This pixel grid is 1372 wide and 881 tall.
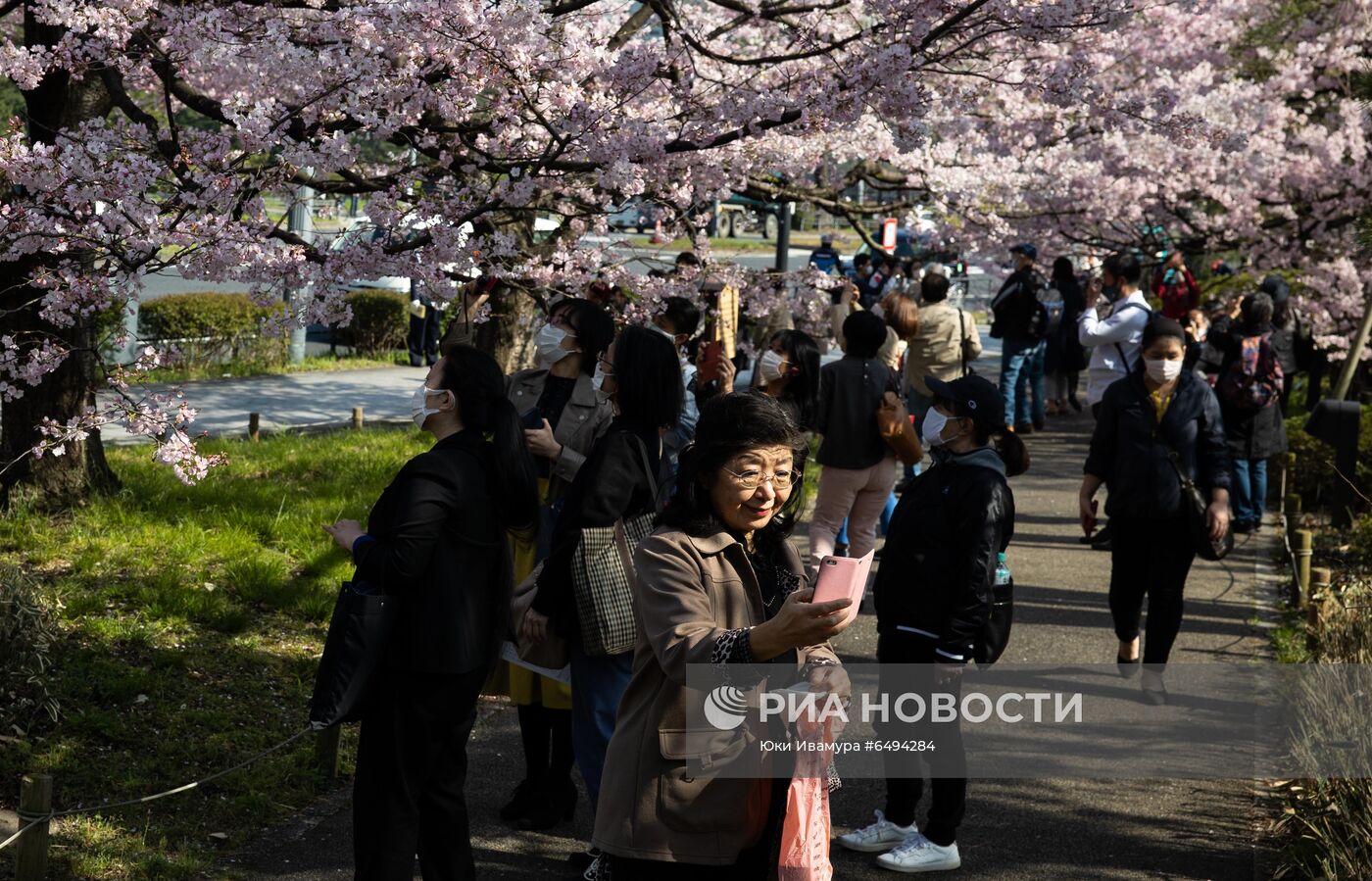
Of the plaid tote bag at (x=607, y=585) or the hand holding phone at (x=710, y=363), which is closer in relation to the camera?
the plaid tote bag at (x=607, y=585)

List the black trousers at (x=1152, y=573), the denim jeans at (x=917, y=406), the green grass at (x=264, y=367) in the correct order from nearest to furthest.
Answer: the black trousers at (x=1152, y=573)
the denim jeans at (x=917, y=406)
the green grass at (x=264, y=367)

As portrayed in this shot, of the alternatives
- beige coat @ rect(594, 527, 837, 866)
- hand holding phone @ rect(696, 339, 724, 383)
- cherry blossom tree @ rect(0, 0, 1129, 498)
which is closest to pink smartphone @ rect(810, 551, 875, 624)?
beige coat @ rect(594, 527, 837, 866)

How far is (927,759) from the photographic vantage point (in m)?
5.26

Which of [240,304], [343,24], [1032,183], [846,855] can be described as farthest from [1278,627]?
[240,304]

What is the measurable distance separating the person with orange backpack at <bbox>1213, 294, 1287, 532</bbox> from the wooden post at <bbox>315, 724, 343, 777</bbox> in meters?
6.57

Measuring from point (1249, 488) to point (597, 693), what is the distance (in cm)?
714

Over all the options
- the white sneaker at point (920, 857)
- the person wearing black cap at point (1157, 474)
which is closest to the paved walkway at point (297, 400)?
the person wearing black cap at point (1157, 474)

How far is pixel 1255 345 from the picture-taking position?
10008mm

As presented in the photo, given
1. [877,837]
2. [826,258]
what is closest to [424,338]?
[826,258]

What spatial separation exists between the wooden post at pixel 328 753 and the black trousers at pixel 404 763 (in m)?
1.54

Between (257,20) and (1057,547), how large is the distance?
6535 mm

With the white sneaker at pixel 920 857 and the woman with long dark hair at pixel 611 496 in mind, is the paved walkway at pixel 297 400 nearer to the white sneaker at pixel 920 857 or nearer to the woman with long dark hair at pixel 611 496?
the woman with long dark hair at pixel 611 496

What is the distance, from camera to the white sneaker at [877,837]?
5.14 meters

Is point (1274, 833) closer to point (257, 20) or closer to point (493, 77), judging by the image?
point (493, 77)
